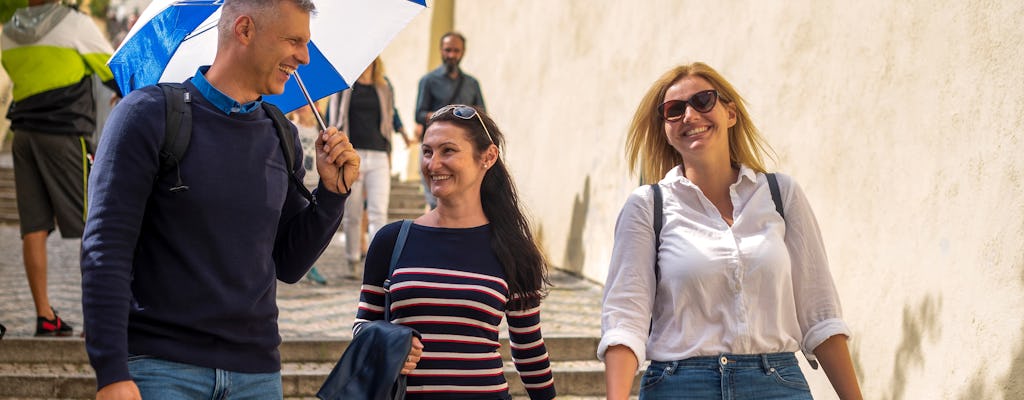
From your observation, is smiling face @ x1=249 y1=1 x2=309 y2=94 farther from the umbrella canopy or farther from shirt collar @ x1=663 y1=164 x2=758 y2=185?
shirt collar @ x1=663 y1=164 x2=758 y2=185

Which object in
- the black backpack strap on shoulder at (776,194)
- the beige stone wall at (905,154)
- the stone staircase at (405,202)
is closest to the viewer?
the black backpack strap on shoulder at (776,194)

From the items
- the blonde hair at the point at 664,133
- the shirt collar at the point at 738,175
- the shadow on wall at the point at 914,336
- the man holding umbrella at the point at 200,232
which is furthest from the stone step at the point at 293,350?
the man holding umbrella at the point at 200,232

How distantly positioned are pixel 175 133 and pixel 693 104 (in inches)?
59.5

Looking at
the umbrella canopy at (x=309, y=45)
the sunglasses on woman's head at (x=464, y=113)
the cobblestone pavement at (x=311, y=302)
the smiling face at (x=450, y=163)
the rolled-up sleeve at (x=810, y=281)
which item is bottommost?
the cobblestone pavement at (x=311, y=302)

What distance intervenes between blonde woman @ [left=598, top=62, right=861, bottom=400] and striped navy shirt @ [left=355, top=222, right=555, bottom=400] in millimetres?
359

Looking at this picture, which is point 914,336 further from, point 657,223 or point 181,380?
point 181,380

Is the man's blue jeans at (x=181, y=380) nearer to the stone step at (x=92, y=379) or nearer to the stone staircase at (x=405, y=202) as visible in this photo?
the stone step at (x=92, y=379)

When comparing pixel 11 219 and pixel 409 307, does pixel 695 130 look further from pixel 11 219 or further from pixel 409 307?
pixel 11 219

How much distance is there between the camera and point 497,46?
1477cm

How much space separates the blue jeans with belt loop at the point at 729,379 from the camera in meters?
3.32

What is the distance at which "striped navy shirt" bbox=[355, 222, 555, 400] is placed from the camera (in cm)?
353

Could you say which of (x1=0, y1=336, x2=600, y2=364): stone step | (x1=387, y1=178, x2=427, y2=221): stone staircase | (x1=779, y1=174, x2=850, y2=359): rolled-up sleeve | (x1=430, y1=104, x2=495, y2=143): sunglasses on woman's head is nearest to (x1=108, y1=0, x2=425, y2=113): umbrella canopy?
(x1=430, y1=104, x2=495, y2=143): sunglasses on woman's head

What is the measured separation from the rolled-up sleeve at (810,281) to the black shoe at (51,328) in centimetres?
492

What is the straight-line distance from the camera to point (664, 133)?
3855 mm
